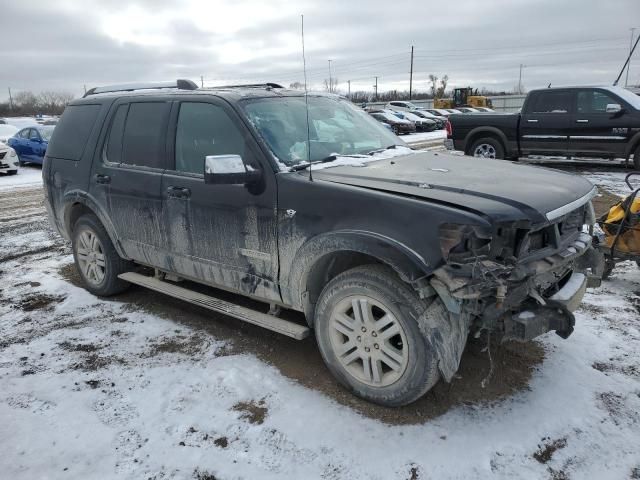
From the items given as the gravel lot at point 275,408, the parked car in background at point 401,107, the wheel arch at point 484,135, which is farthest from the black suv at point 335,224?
the parked car in background at point 401,107

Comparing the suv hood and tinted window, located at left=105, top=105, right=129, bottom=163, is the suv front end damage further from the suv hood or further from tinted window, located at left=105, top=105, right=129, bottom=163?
tinted window, located at left=105, top=105, right=129, bottom=163

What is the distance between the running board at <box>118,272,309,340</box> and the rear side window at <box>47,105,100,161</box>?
1316 mm

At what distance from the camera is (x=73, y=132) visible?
498 cm

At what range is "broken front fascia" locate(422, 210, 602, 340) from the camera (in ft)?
8.46

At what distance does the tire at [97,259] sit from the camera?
15.8 ft

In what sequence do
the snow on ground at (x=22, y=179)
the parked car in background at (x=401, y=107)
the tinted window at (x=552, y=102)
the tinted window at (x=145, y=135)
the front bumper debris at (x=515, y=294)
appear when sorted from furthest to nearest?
1. the parked car in background at (x=401, y=107)
2. the snow on ground at (x=22, y=179)
3. the tinted window at (x=552, y=102)
4. the tinted window at (x=145, y=135)
5. the front bumper debris at (x=515, y=294)

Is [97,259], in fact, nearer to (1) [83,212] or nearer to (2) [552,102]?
(1) [83,212]

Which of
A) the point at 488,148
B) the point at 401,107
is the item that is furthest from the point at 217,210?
the point at 401,107

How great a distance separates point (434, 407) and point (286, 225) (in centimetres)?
146

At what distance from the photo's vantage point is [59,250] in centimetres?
677

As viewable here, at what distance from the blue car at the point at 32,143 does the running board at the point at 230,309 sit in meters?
14.3

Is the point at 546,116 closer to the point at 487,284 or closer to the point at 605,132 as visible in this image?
the point at 605,132

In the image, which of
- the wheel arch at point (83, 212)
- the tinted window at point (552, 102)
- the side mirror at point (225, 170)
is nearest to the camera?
the side mirror at point (225, 170)

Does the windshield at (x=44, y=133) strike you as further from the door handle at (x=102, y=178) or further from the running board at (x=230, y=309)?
the running board at (x=230, y=309)
